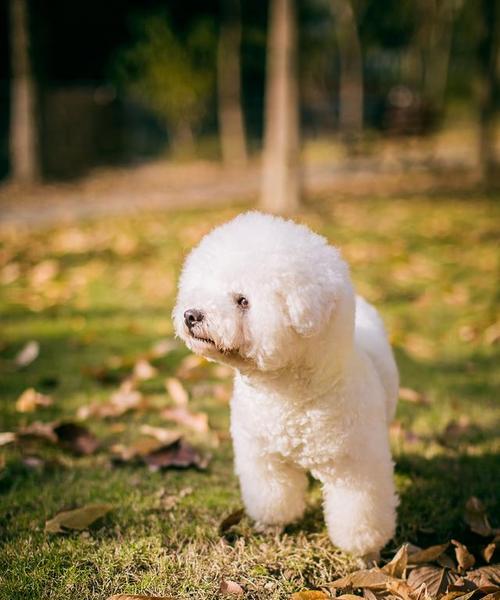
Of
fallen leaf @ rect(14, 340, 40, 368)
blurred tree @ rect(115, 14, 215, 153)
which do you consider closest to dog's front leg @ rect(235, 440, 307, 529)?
fallen leaf @ rect(14, 340, 40, 368)

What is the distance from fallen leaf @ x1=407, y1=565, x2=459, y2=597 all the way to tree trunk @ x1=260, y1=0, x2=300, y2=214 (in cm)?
712

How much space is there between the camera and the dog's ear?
2273mm

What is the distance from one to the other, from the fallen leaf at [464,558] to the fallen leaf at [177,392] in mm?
1902

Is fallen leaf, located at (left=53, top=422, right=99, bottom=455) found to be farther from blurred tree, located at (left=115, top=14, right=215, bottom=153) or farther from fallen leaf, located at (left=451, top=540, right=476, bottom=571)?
blurred tree, located at (left=115, top=14, right=215, bottom=153)

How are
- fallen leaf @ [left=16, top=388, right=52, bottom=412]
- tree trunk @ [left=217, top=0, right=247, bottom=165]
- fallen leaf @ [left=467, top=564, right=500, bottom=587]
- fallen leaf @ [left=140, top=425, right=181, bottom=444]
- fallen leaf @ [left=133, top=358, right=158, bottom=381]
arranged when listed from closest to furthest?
fallen leaf @ [left=467, top=564, right=500, bottom=587], fallen leaf @ [left=140, top=425, right=181, bottom=444], fallen leaf @ [left=16, top=388, right=52, bottom=412], fallen leaf @ [left=133, top=358, right=158, bottom=381], tree trunk @ [left=217, top=0, right=247, bottom=165]

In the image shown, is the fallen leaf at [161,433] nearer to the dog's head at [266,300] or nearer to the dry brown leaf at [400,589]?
the dog's head at [266,300]

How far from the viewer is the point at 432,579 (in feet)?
8.22

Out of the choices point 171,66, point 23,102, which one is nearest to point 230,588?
point 23,102

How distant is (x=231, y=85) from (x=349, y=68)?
10.6 metres

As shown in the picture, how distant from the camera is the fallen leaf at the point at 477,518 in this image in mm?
2814

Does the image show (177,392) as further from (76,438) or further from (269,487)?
(269,487)

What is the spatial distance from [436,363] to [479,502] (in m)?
1.77

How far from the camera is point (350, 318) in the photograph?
2.45 metres

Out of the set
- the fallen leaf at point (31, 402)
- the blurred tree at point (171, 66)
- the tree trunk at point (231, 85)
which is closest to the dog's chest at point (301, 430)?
the fallen leaf at point (31, 402)
